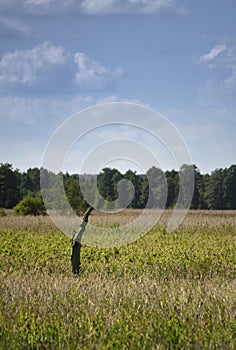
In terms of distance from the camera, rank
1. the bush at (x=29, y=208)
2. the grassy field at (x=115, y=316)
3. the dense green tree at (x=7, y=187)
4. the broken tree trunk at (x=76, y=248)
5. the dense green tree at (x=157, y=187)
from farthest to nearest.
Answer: the dense green tree at (x=7, y=187), the bush at (x=29, y=208), the dense green tree at (x=157, y=187), the broken tree trunk at (x=76, y=248), the grassy field at (x=115, y=316)

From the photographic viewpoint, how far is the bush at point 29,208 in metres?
26.7

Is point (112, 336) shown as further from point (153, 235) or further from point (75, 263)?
point (153, 235)

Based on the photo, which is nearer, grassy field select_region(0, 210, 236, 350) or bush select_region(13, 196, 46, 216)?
grassy field select_region(0, 210, 236, 350)

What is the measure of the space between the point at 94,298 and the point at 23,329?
1.20 metres

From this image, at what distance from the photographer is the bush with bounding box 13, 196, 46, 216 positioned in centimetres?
2669

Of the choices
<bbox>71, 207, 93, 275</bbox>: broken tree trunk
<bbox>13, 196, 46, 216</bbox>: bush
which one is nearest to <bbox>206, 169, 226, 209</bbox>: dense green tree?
<bbox>13, 196, 46, 216</bbox>: bush

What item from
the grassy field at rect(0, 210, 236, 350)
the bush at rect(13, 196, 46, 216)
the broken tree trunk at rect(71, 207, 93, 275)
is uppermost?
the bush at rect(13, 196, 46, 216)

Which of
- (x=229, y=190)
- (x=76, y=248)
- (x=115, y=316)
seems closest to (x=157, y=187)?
(x=229, y=190)

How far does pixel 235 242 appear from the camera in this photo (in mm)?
14609

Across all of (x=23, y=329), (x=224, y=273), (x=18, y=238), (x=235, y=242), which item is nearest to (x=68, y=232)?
(x=18, y=238)

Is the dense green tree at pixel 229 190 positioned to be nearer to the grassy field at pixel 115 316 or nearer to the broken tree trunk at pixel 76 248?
the broken tree trunk at pixel 76 248

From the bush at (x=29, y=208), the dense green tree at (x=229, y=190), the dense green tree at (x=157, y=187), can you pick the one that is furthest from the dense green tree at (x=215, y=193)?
the bush at (x=29, y=208)

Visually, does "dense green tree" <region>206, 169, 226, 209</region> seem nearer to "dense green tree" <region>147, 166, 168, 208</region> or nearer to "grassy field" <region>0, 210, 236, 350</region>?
"dense green tree" <region>147, 166, 168, 208</region>

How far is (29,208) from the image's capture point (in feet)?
88.0
